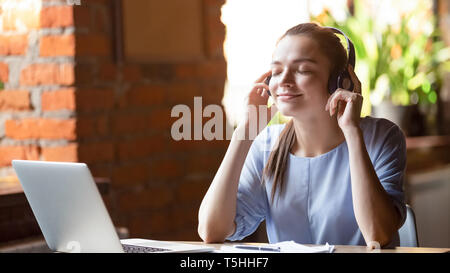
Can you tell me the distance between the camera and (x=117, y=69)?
2.41 metres

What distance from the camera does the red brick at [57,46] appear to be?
7.52ft

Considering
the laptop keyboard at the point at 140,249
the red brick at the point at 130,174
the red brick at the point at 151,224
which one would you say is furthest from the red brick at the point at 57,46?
the laptop keyboard at the point at 140,249

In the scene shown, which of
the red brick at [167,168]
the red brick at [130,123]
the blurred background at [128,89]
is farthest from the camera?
the red brick at [167,168]

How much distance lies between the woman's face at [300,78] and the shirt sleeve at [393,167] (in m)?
0.17

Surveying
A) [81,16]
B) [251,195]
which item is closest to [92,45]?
[81,16]

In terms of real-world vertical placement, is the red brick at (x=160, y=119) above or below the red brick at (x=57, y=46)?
below

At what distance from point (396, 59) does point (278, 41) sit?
7.79 feet

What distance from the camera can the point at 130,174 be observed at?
246 centimetres

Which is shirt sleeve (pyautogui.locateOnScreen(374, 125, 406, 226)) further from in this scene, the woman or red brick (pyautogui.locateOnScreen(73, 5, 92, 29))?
red brick (pyautogui.locateOnScreen(73, 5, 92, 29))

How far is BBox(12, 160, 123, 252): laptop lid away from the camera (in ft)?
4.75

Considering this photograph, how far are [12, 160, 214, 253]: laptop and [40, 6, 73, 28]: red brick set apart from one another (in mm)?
793

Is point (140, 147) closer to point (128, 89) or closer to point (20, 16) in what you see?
point (128, 89)

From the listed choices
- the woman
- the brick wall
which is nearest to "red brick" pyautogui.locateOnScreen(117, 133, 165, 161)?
the brick wall

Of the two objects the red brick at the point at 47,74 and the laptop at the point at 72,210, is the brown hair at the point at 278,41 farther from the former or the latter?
the red brick at the point at 47,74
